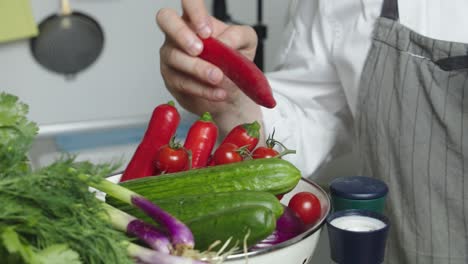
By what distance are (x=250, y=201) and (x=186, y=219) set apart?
45 millimetres

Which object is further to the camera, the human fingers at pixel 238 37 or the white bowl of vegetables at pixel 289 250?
the human fingers at pixel 238 37

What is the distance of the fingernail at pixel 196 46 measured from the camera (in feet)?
2.19

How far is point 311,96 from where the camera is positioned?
97 cm

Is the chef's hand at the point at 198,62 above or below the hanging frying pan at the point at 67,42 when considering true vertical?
above

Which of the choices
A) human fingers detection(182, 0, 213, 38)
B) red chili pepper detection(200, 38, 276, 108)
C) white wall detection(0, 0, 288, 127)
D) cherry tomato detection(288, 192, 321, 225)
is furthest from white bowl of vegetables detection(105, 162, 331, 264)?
white wall detection(0, 0, 288, 127)

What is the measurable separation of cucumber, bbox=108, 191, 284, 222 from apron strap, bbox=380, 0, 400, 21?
453mm

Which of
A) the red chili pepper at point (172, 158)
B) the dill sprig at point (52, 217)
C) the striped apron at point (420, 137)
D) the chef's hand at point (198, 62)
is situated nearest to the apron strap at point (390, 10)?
the striped apron at point (420, 137)

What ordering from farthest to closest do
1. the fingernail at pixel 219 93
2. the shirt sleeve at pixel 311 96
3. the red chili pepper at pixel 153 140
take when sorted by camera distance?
the shirt sleeve at pixel 311 96 → the fingernail at pixel 219 93 → the red chili pepper at pixel 153 140

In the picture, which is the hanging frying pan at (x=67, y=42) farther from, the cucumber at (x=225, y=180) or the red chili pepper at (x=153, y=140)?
the cucumber at (x=225, y=180)

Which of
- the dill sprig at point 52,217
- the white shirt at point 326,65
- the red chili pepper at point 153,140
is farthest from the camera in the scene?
the white shirt at point 326,65

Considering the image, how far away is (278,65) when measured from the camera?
1046 mm

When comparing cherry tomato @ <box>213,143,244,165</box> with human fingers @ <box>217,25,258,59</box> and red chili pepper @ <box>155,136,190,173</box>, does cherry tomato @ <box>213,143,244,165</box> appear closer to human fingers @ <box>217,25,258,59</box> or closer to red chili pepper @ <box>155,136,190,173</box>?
red chili pepper @ <box>155,136,190,173</box>

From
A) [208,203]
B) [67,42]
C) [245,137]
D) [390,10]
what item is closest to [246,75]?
[245,137]

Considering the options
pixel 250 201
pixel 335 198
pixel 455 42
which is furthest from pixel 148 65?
pixel 250 201
